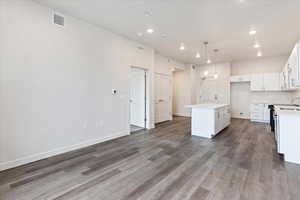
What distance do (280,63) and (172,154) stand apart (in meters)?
6.90

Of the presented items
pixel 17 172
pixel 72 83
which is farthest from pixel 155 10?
pixel 17 172

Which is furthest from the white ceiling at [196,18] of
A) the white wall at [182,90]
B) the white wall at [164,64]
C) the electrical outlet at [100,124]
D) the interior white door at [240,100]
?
the white wall at [182,90]

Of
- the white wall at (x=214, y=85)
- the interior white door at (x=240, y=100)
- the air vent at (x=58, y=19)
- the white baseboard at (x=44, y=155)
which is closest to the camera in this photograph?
the white baseboard at (x=44, y=155)

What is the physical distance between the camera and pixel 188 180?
234cm

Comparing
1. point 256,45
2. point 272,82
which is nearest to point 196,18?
point 256,45

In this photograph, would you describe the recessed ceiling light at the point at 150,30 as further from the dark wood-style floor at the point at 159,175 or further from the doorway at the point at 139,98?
the dark wood-style floor at the point at 159,175

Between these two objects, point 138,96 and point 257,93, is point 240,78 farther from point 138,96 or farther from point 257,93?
point 138,96

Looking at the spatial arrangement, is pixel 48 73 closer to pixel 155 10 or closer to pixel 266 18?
pixel 155 10

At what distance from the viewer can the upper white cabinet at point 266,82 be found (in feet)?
21.8

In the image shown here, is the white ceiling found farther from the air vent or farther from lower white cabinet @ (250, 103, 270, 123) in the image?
lower white cabinet @ (250, 103, 270, 123)

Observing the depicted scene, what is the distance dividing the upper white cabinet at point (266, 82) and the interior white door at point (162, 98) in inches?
152

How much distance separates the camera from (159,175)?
2.48 metres

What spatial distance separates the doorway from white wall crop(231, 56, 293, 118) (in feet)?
16.8

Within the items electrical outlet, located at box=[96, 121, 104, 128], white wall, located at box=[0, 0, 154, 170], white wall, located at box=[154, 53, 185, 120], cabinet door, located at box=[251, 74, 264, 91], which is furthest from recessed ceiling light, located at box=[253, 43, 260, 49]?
electrical outlet, located at box=[96, 121, 104, 128]
